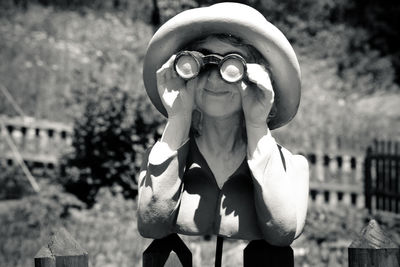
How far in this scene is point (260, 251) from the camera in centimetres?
231

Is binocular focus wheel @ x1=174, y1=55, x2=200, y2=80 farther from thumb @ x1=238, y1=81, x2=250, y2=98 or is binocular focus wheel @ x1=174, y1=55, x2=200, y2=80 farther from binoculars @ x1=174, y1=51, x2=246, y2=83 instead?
thumb @ x1=238, y1=81, x2=250, y2=98

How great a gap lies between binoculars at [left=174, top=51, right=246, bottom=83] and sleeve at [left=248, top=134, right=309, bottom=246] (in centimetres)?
22

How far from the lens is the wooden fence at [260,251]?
2.19m

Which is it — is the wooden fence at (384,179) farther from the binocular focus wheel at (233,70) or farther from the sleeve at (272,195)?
the binocular focus wheel at (233,70)

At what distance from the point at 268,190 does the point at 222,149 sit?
253 mm

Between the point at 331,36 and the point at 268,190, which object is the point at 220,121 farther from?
Result: the point at 331,36

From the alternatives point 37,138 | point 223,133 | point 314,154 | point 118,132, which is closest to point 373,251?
point 223,133

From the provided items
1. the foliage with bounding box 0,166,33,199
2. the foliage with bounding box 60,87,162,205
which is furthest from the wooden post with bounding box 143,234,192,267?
the foliage with bounding box 0,166,33,199

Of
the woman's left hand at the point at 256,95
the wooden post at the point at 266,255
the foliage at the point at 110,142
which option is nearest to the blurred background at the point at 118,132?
the foliage at the point at 110,142

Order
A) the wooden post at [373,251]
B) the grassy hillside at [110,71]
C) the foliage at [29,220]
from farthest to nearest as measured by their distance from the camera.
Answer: the grassy hillside at [110,71], the foliage at [29,220], the wooden post at [373,251]

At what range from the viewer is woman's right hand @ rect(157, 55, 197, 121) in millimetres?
2230

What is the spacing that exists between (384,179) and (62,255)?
647 centimetres

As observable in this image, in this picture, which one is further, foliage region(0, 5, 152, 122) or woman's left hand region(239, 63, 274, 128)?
foliage region(0, 5, 152, 122)

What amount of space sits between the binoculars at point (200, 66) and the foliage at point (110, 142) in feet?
15.7
